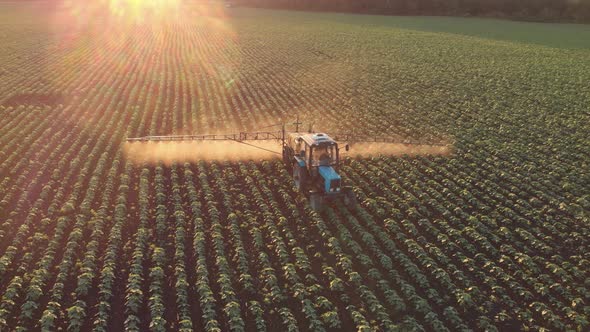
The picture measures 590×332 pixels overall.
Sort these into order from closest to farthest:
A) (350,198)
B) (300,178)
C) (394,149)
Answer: (350,198) → (300,178) → (394,149)

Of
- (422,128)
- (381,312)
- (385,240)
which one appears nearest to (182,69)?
(422,128)

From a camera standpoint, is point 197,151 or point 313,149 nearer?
point 313,149

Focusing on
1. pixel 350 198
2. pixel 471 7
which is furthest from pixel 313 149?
pixel 471 7

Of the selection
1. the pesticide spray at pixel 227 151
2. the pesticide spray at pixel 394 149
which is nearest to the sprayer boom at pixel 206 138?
the pesticide spray at pixel 227 151

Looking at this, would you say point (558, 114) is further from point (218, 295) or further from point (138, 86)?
point (138, 86)

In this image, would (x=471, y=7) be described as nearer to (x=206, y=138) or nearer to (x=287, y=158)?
(x=206, y=138)

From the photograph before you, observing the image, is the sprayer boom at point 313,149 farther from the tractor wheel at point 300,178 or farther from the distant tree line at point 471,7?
the distant tree line at point 471,7
